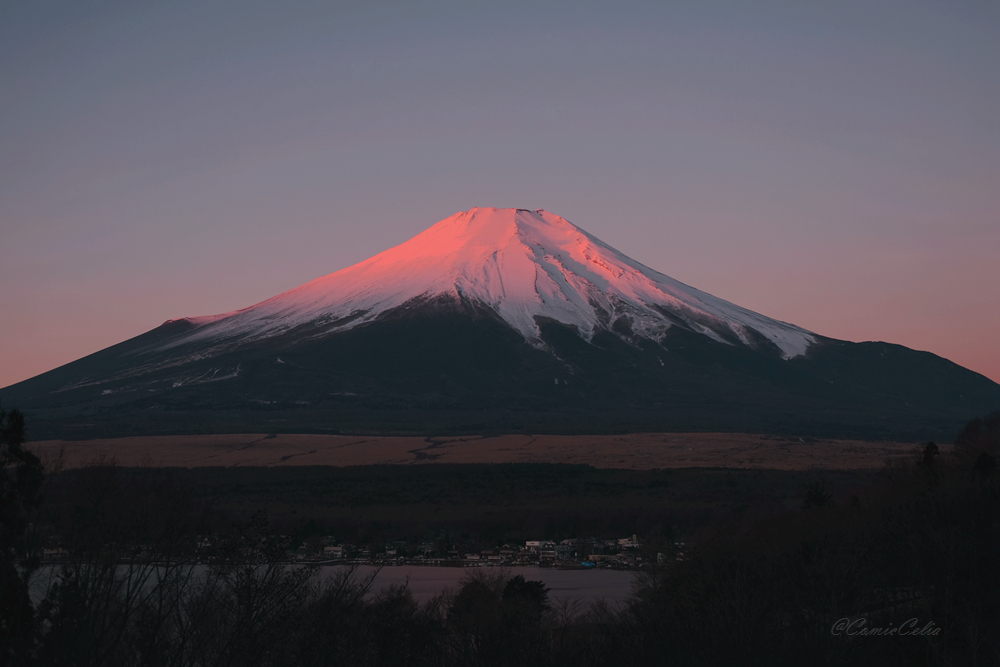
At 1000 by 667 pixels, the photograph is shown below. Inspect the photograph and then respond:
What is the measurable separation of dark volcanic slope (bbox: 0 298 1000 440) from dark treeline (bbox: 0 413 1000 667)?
9603 cm

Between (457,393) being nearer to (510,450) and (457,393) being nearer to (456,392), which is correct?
(456,392)

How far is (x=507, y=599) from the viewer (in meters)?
32.5

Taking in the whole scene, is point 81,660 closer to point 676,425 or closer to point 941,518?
point 941,518

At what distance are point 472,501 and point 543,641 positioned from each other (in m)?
55.7

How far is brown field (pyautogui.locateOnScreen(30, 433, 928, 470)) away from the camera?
316 feet

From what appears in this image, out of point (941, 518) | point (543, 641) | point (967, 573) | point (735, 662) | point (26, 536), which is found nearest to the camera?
point (26, 536)

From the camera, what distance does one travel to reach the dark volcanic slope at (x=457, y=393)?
454ft

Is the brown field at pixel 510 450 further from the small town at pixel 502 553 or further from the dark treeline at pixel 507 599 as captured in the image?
the dark treeline at pixel 507 599

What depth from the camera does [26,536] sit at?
15492 mm

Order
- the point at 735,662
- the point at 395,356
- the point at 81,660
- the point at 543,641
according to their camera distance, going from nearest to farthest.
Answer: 1. the point at 81,660
2. the point at 735,662
3. the point at 543,641
4. the point at 395,356

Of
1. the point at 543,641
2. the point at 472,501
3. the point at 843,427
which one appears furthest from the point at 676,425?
the point at 543,641

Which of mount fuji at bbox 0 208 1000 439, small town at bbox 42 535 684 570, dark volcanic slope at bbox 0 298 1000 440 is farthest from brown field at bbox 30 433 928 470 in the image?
small town at bbox 42 535 684 570
